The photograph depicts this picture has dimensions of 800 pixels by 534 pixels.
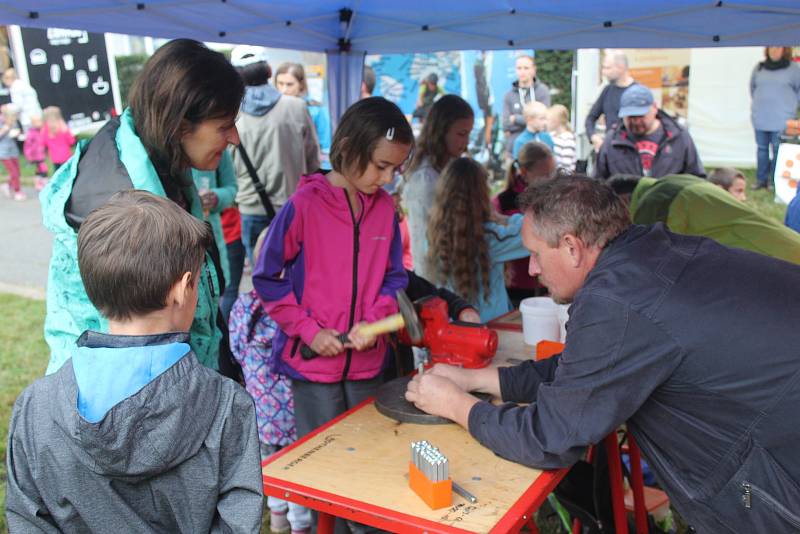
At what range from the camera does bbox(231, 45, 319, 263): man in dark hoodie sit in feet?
17.0

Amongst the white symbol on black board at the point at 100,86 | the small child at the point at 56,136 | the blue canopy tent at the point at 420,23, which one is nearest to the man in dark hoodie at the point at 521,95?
the blue canopy tent at the point at 420,23

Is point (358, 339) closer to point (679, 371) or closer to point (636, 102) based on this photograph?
point (679, 371)

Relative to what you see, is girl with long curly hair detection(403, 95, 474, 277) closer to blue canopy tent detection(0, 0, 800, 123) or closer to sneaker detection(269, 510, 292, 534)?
blue canopy tent detection(0, 0, 800, 123)

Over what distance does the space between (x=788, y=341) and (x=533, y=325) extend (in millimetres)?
1204

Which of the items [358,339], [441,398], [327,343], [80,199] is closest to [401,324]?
[358,339]

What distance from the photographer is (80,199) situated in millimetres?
1743

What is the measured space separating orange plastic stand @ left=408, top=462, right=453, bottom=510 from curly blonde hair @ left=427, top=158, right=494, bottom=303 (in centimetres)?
186

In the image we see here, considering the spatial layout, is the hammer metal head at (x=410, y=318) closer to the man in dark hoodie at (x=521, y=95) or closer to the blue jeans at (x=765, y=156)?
the man in dark hoodie at (x=521, y=95)

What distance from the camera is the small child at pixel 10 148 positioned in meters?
11.7

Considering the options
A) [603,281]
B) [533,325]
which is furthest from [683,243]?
[533,325]

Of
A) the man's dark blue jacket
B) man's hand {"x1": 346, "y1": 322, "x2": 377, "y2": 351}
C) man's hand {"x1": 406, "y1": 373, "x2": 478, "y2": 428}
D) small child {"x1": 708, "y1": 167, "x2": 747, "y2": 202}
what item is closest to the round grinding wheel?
man's hand {"x1": 406, "y1": 373, "x2": 478, "y2": 428}

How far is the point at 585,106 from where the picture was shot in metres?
12.0

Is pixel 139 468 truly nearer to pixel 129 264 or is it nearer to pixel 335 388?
pixel 129 264

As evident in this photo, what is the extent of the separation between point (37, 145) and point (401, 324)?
37.6 ft
